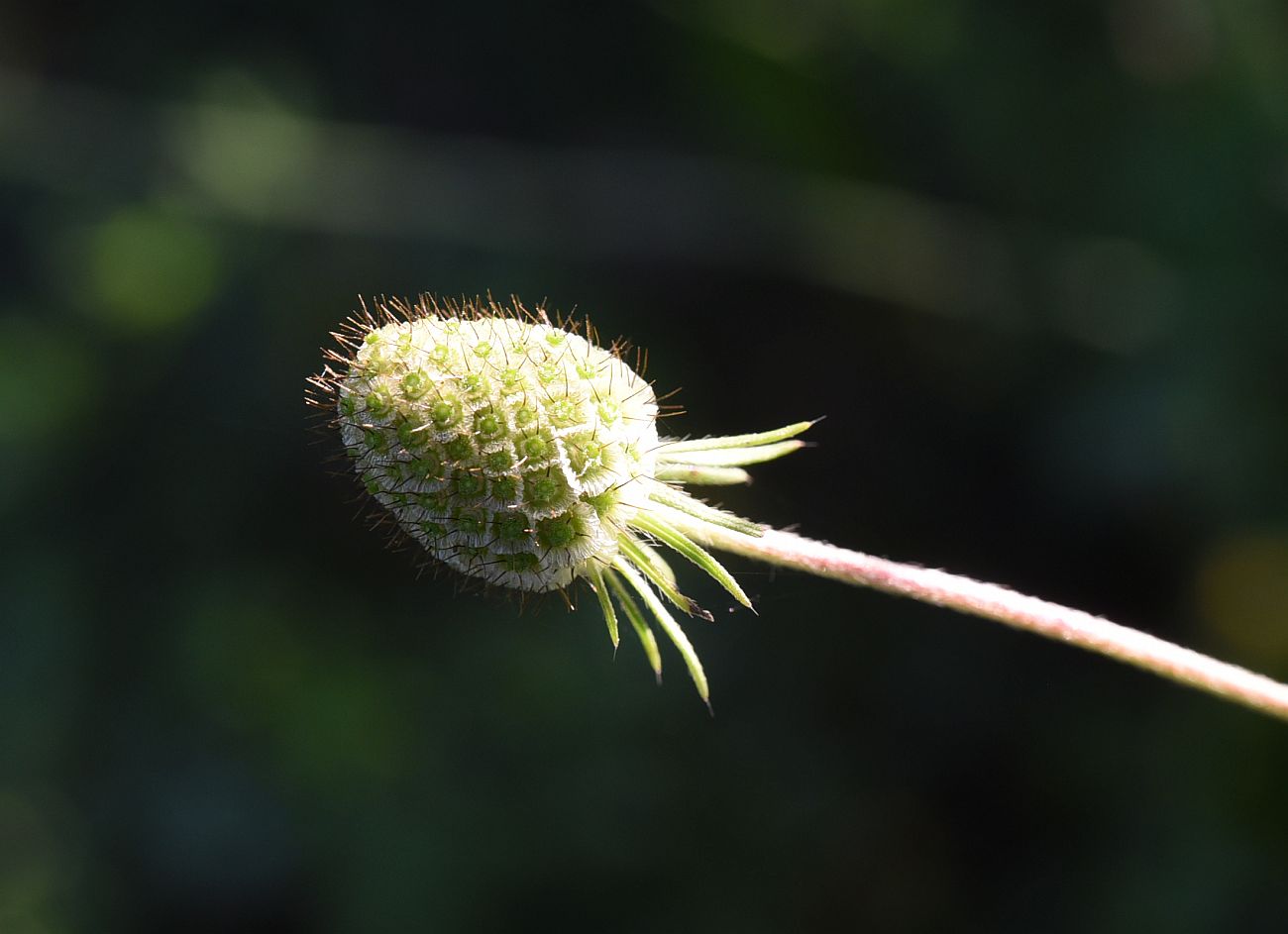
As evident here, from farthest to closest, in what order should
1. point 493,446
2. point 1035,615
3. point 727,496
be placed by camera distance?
point 727,496
point 493,446
point 1035,615

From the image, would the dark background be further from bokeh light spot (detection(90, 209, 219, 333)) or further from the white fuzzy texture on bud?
the white fuzzy texture on bud

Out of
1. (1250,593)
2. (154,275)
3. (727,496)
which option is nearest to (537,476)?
(727,496)

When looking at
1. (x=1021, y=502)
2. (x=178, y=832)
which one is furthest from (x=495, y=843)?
(x=1021, y=502)

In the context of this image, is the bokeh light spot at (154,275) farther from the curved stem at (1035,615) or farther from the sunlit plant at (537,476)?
the curved stem at (1035,615)

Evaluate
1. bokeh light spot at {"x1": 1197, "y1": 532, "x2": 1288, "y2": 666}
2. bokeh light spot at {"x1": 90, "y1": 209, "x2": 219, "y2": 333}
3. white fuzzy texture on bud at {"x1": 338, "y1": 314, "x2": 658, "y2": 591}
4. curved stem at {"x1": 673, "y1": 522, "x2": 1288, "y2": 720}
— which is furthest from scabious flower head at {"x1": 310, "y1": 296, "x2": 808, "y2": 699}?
bokeh light spot at {"x1": 90, "y1": 209, "x2": 219, "y2": 333}

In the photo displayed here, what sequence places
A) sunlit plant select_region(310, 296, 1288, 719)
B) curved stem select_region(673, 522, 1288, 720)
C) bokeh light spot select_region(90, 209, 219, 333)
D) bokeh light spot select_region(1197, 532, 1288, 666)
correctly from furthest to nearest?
1. bokeh light spot select_region(90, 209, 219, 333)
2. bokeh light spot select_region(1197, 532, 1288, 666)
3. sunlit plant select_region(310, 296, 1288, 719)
4. curved stem select_region(673, 522, 1288, 720)

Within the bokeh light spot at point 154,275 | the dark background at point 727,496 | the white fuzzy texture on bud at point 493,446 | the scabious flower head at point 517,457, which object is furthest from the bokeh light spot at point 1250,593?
the bokeh light spot at point 154,275

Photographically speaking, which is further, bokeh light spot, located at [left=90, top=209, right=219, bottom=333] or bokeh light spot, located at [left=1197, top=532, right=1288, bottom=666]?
bokeh light spot, located at [left=90, top=209, right=219, bottom=333]

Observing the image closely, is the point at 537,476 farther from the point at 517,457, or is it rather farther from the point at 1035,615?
the point at 1035,615
